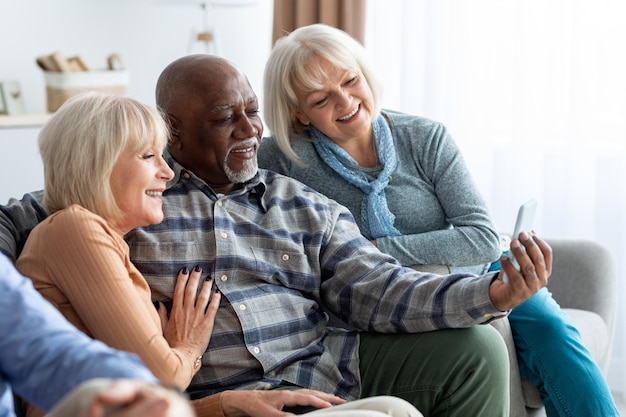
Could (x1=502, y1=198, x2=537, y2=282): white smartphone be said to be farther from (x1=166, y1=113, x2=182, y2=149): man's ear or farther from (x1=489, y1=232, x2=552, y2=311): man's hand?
(x1=166, y1=113, x2=182, y2=149): man's ear

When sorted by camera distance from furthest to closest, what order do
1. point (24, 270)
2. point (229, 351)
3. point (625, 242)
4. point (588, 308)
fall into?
point (625, 242)
point (588, 308)
point (229, 351)
point (24, 270)

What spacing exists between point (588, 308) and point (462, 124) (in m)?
1.13

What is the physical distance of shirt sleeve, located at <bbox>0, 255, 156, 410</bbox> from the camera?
3.97 feet

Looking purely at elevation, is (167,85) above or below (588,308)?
above

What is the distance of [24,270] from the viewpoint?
5.52 feet

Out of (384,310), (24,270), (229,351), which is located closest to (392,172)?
(384,310)

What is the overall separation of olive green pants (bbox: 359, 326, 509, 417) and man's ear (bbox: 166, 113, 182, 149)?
2.17 feet

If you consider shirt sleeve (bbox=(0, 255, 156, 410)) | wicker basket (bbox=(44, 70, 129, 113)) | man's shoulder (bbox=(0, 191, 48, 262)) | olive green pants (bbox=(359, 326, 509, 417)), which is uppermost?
shirt sleeve (bbox=(0, 255, 156, 410))

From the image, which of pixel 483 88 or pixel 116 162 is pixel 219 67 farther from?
pixel 483 88

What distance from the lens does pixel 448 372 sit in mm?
1952

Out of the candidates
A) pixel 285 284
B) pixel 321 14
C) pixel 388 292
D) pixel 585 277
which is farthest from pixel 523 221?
pixel 321 14

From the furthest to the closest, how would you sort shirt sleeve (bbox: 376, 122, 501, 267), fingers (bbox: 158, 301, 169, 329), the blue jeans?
shirt sleeve (bbox: 376, 122, 501, 267)
the blue jeans
fingers (bbox: 158, 301, 169, 329)

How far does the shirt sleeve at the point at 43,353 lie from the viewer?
1211 mm

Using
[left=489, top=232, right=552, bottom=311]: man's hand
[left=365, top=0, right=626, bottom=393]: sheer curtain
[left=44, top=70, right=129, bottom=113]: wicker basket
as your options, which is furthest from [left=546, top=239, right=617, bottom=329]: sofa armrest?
[left=44, top=70, right=129, bottom=113]: wicker basket
